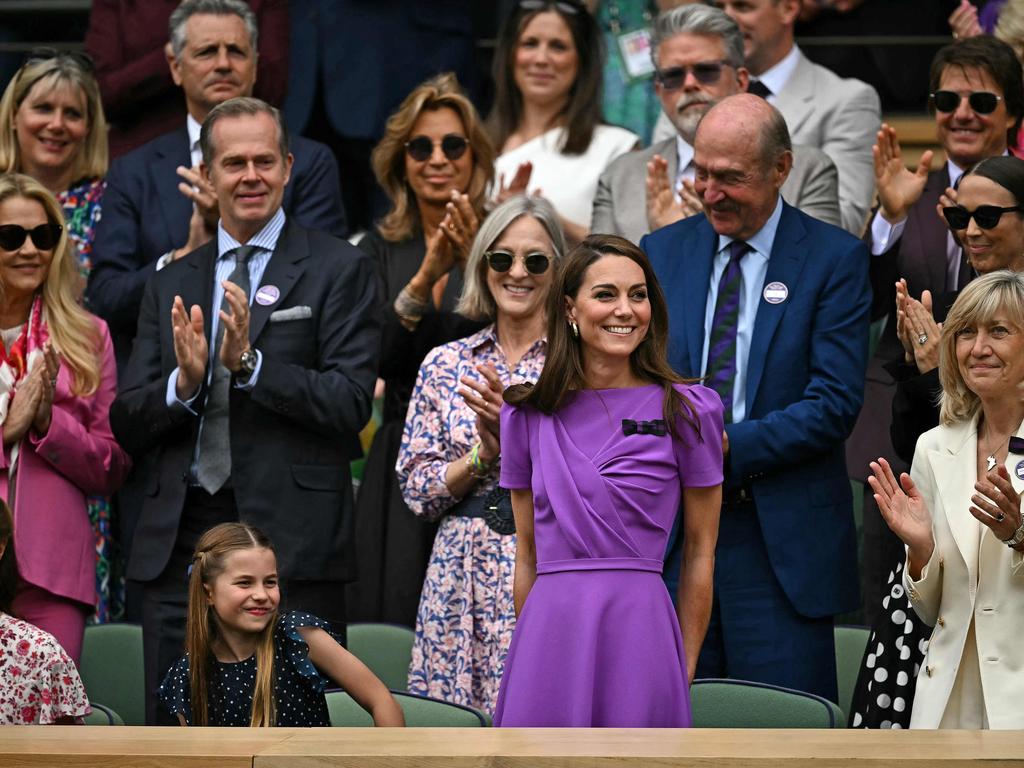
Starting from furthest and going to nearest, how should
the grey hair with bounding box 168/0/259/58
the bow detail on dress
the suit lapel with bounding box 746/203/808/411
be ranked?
the grey hair with bounding box 168/0/259/58
the suit lapel with bounding box 746/203/808/411
the bow detail on dress

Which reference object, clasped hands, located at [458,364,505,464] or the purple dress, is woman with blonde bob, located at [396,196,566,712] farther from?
the purple dress

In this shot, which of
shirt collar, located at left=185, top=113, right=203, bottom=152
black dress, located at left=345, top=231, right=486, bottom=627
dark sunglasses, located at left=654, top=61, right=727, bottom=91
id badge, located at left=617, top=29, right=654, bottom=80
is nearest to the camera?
black dress, located at left=345, top=231, right=486, bottom=627

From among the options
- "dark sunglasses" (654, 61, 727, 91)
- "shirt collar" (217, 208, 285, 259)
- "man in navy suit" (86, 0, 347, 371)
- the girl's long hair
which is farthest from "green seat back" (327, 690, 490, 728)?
"dark sunglasses" (654, 61, 727, 91)

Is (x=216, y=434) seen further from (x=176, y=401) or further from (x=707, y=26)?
(x=707, y=26)

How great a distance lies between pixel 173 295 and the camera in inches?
236

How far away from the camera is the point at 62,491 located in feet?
19.4

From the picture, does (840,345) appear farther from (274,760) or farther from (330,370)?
(274,760)

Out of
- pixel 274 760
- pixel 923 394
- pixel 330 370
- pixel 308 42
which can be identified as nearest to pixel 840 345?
pixel 923 394

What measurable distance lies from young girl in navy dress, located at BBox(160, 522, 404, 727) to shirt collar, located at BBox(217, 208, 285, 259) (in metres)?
1.23

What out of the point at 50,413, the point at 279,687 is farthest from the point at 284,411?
the point at 279,687

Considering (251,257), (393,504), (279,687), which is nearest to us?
(279,687)

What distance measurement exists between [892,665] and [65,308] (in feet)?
9.51

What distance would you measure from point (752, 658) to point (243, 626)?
1.42m

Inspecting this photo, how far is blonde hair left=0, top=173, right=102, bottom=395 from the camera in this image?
6.07m
